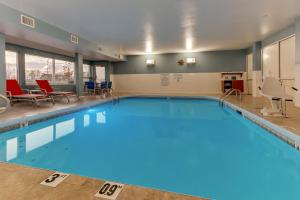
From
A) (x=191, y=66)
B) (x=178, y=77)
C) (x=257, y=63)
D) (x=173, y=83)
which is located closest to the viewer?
(x=257, y=63)

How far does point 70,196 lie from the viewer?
1.32 m

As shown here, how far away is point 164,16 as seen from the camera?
16.9 feet

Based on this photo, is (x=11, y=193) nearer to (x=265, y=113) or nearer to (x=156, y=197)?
(x=156, y=197)

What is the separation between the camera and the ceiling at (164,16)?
4.35m

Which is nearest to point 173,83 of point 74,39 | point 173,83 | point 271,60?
point 173,83

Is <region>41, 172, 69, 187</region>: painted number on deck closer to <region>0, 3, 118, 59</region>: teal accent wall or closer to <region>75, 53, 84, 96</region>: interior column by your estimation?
<region>0, 3, 118, 59</region>: teal accent wall

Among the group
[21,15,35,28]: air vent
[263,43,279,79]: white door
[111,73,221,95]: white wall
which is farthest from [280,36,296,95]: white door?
[21,15,35,28]: air vent

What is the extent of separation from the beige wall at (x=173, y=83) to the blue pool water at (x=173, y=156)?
7600 millimetres

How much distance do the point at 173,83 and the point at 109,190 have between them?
1141 cm

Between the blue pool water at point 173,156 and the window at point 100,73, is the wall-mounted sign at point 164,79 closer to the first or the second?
the window at point 100,73

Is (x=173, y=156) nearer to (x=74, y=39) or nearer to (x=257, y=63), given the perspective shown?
(x=74, y=39)

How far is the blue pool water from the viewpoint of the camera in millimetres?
1986

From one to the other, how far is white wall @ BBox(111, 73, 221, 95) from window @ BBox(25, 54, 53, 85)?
14.6 ft

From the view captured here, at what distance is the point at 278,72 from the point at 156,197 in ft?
25.2
